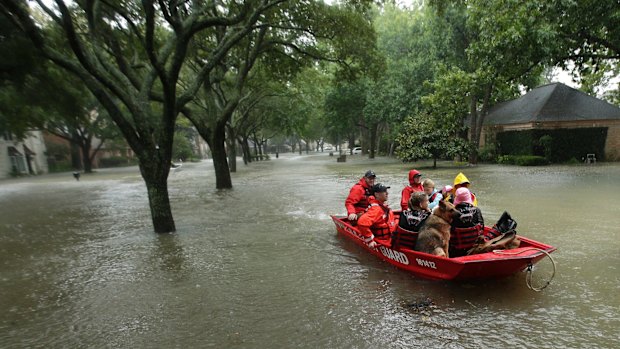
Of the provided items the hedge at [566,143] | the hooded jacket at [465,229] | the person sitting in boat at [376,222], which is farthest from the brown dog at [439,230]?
the hedge at [566,143]

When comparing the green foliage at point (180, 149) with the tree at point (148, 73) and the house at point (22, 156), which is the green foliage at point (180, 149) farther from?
the tree at point (148, 73)

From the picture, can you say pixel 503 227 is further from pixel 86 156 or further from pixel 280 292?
pixel 86 156

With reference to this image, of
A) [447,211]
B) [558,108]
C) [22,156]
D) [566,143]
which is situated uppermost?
[558,108]

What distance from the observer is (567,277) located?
229 inches

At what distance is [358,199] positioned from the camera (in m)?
8.07

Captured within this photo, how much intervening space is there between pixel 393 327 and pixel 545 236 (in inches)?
221

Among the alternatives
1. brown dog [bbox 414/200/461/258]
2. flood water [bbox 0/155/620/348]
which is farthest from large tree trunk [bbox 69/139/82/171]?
brown dog [bbox 414/200/461/258]

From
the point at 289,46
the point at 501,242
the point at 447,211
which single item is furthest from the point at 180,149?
the point at 501,242

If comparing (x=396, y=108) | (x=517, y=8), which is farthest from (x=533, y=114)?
(x=517, y=8)

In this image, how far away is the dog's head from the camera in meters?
5.33

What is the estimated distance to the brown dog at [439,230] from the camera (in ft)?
17.8

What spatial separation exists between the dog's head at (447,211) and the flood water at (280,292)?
1.09 m

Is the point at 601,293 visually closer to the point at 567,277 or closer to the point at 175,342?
the point at 567,277

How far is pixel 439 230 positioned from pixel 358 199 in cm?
272
